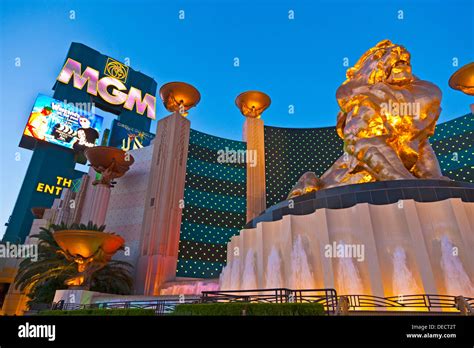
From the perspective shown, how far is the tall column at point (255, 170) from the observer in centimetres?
2966

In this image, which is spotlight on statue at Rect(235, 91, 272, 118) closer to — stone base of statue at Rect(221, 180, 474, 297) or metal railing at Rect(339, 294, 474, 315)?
stone base of statue at Rect(221, 180, 474, 297)

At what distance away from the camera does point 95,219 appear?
80.3 ft

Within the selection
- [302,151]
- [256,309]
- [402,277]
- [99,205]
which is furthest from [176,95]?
[256,309]

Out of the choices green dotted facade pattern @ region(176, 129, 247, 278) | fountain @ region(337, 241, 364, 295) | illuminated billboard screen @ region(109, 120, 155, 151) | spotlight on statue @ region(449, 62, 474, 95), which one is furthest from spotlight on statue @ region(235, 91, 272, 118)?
fountain @ region(337, 241, 364, 295)

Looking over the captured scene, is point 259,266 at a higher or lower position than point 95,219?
lower

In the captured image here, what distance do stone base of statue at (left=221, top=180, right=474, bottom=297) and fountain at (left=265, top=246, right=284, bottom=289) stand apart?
0.13ft

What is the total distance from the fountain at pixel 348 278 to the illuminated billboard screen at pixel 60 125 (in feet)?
147

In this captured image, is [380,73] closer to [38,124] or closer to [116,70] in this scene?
[38,124]

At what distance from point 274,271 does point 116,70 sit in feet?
179

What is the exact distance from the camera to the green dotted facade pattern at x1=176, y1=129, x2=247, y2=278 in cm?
2709

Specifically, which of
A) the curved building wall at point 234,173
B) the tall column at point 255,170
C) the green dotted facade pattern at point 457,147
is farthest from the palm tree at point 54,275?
the green dotted facade pattern at point 457,147
